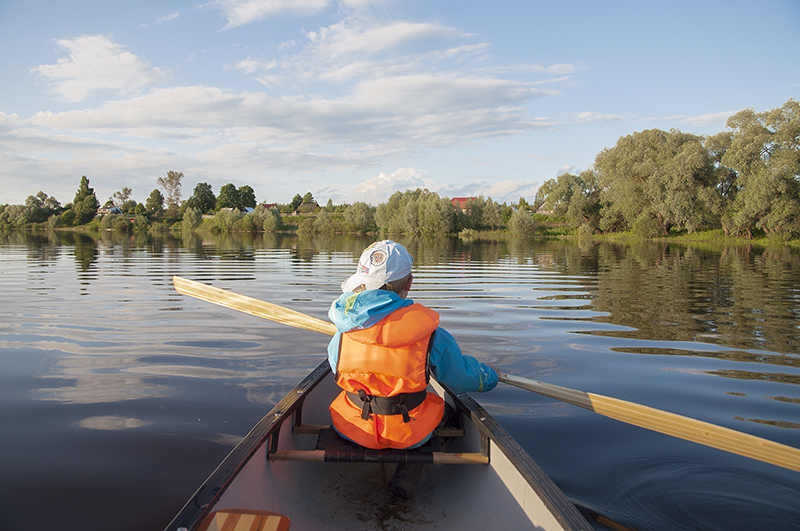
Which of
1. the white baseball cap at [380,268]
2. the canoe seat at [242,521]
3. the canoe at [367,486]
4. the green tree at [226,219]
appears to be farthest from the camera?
the green tree at [226,219]

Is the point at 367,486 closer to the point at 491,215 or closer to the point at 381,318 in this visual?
the point at 381,318

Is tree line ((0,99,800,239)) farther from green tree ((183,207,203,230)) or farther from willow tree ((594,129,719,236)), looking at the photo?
green tree ((183,207,203,230))

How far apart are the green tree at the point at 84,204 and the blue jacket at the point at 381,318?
271 feet

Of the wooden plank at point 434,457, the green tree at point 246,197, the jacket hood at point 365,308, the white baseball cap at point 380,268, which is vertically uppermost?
the green tree at point 246,197

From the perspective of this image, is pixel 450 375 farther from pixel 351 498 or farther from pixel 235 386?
pixel 235 386

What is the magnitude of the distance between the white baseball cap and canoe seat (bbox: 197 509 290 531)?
1.00 m

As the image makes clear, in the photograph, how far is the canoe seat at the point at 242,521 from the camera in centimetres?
154

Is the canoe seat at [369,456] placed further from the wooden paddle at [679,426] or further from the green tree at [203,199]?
the green tree at [203,199]

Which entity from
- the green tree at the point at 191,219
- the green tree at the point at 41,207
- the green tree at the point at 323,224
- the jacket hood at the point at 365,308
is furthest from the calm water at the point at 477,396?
the green tree at the point at 41,207

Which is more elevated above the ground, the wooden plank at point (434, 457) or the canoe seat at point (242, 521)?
the canoe seat at point (242, 521)

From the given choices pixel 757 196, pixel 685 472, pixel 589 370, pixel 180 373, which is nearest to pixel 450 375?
pixel 685 472

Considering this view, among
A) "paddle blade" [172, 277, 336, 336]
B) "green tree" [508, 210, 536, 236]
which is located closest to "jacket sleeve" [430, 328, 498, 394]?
"paddle blade" [172, 277, 336, 336]

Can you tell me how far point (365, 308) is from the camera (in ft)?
6.69

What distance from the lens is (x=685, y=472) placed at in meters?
2.79
